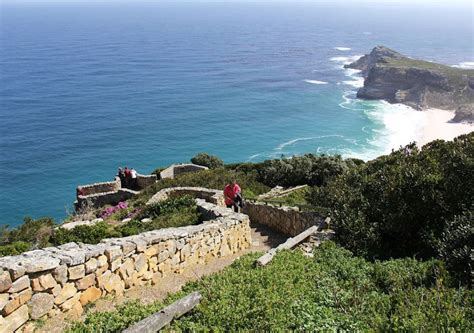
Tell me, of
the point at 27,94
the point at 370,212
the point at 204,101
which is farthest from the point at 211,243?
the point at 27,94

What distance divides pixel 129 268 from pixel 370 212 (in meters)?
7.65

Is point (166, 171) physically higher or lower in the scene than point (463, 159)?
lower

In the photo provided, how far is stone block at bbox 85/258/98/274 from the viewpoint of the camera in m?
8.81

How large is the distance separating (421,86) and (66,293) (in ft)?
380

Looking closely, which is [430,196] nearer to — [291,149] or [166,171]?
[166,171]

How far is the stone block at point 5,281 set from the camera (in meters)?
7.33

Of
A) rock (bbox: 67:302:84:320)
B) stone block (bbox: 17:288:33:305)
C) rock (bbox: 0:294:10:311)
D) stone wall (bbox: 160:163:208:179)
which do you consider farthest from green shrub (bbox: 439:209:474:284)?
stone wall (bbox: 160:163:208:179)

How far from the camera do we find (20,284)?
7.58 meters

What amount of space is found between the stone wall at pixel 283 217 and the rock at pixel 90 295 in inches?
322

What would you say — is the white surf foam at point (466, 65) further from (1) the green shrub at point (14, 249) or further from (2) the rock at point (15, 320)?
(2) the rock at point (15, 320)

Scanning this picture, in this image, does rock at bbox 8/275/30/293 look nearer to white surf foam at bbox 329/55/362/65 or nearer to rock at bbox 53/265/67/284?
rock at bbox 53/265/67/284

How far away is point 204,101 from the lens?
97062 millimetres

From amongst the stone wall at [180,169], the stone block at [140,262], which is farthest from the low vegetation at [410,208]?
the stone wall at [180,169]

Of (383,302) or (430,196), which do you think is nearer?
(383,302)
